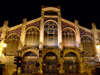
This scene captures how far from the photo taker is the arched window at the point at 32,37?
2234 cm

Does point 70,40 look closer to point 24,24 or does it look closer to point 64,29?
point 64,29

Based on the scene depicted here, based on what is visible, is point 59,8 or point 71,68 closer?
point 71,68

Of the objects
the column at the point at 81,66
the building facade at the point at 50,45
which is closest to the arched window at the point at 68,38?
the building facade at the point at 50,45

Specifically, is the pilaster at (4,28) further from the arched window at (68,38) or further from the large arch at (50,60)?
the arched window at (68,38)

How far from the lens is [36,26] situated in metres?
23.3

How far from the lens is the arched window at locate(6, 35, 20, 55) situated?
21656mm

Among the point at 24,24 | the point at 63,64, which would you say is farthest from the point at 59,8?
the point at 63,64

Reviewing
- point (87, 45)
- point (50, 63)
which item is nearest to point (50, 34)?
point (50, 63)

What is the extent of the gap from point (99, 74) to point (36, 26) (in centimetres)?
1604

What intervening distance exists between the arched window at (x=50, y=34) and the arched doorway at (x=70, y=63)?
12.7 ft

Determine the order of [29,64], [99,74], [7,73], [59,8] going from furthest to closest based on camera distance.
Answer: [59,8] < [29,64] < [7,73] < [99,74]

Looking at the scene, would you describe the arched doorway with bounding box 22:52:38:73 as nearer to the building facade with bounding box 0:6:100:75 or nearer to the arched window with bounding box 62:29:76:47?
the building facade with bounding box 0:6:100:75

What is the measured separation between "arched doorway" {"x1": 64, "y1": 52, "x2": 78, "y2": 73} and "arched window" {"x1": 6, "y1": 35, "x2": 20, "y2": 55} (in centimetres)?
1108

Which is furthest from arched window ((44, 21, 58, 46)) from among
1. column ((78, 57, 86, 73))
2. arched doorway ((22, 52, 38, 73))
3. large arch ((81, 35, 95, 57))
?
large arch ((81, 35, 95, 57))
